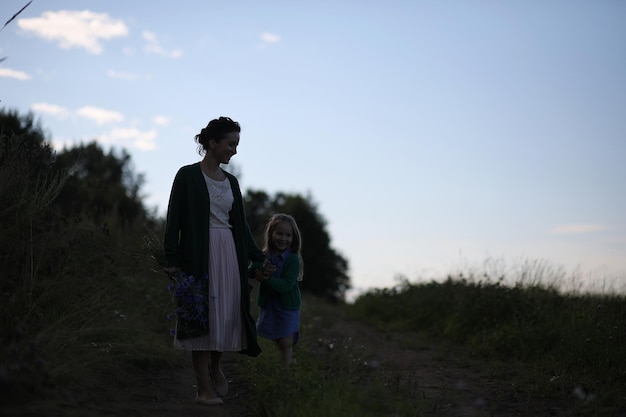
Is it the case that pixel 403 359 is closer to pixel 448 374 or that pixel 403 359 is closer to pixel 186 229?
pixel 448 374

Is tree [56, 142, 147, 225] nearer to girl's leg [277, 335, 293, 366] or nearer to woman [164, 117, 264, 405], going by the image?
woman [164, 117, 264, 405]

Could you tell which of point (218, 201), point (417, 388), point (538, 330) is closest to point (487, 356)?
point (538, 330)

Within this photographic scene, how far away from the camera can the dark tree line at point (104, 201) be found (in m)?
5.04

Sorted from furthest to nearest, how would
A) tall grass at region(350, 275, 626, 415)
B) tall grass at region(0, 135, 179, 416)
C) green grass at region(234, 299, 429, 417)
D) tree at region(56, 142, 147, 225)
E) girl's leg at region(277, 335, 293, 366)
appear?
tree at region(56, 142, 147, 225)
girl's leg at region(277, 335, 293, 366)
tall grass at region(350, 275, 626, 415)
green grass at region(234, 299, 429, 417)
tall grass at region(0, 135, 179, 416)

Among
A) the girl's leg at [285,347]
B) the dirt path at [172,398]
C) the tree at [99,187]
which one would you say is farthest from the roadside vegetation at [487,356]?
the tree at [99,187]

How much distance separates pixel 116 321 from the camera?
592 centimetres

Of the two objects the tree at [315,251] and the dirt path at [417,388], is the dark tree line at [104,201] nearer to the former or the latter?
the tree at [315,251]

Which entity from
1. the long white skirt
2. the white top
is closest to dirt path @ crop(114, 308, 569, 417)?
the long white skirt

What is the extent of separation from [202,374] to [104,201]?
10.7 m

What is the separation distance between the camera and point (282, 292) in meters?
5.67

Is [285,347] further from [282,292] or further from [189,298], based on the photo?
[189,298]

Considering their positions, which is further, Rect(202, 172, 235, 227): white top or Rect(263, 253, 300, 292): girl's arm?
Rect(263, 253, 300, 292): girl's arm

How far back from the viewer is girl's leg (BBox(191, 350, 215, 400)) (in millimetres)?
4605

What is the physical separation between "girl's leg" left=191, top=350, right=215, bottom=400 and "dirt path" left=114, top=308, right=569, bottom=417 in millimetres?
100
